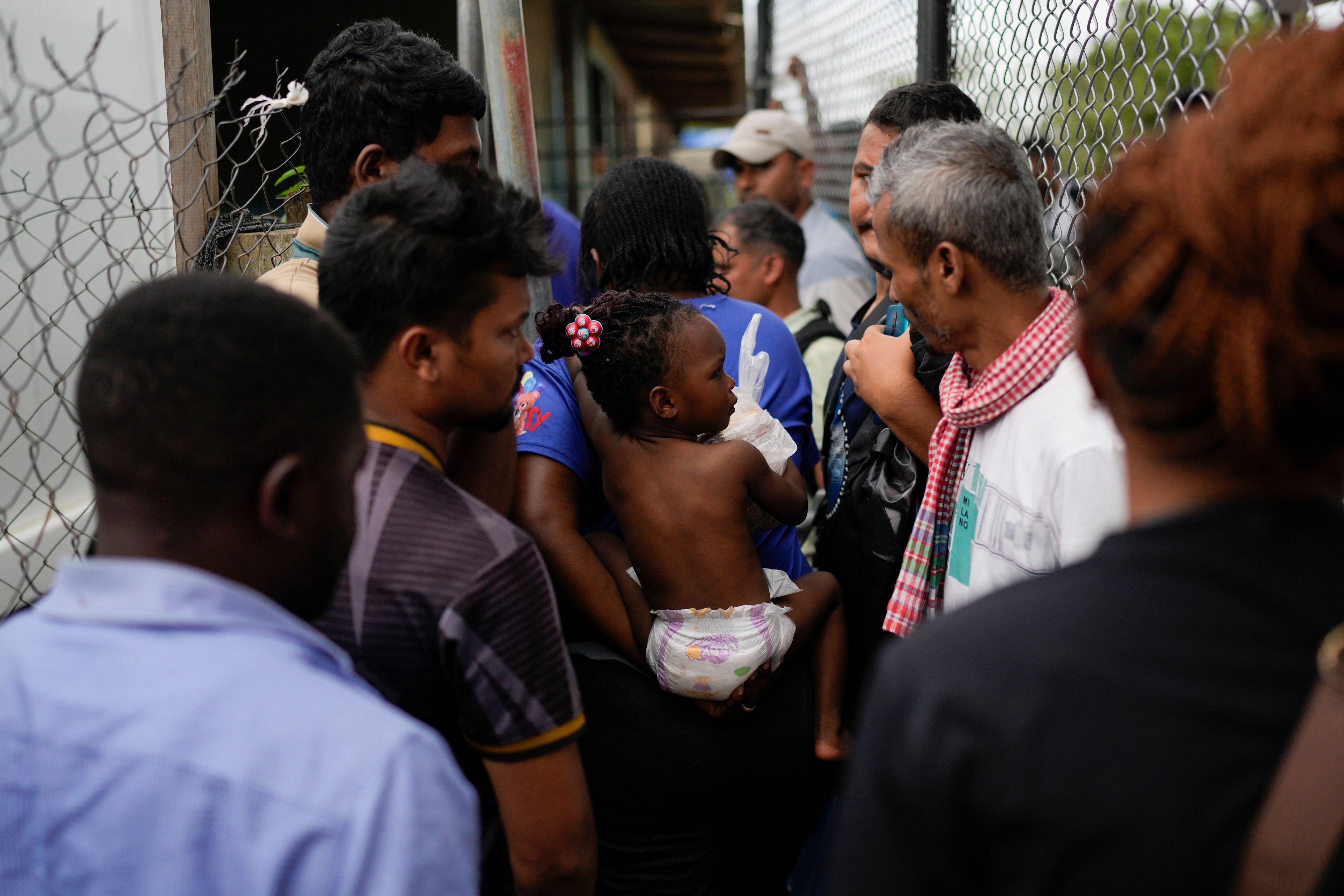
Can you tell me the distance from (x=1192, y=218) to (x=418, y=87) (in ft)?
5.87

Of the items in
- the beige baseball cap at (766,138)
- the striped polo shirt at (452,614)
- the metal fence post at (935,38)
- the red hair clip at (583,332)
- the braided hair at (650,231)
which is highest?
the metal fence post at (935,38)

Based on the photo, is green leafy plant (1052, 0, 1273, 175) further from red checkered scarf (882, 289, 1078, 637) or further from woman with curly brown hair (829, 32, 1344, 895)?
woman with curly brown hair (829, 32, 1344, 895)

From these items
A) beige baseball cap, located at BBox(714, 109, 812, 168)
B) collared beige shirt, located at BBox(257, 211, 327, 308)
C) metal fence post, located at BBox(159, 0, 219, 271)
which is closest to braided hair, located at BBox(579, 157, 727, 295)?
collared beige shirt, located at BBox(257, 211, 327, 308)

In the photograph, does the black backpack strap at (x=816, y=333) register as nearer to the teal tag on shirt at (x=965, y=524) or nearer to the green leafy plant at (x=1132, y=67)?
the green leafy plant at (x=1132, y=67)

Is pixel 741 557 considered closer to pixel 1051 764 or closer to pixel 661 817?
pixel 661 817

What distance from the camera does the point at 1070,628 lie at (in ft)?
2.80

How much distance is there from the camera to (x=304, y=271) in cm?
211

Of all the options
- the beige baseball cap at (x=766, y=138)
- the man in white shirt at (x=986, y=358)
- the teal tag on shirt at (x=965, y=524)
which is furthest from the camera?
the beige baseball cap at (x=766, y=138)

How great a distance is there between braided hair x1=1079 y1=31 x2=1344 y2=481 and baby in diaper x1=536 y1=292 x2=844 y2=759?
53.4 inches

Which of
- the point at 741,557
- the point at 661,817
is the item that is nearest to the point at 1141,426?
the point at 741,557

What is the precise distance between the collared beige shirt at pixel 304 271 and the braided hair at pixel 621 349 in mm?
509

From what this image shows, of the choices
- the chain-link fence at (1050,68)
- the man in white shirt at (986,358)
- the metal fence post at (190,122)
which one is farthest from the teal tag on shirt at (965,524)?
the metal fence post at (190,122)

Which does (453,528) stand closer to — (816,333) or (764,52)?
(816,333)

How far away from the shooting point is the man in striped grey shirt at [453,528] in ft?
4.46
